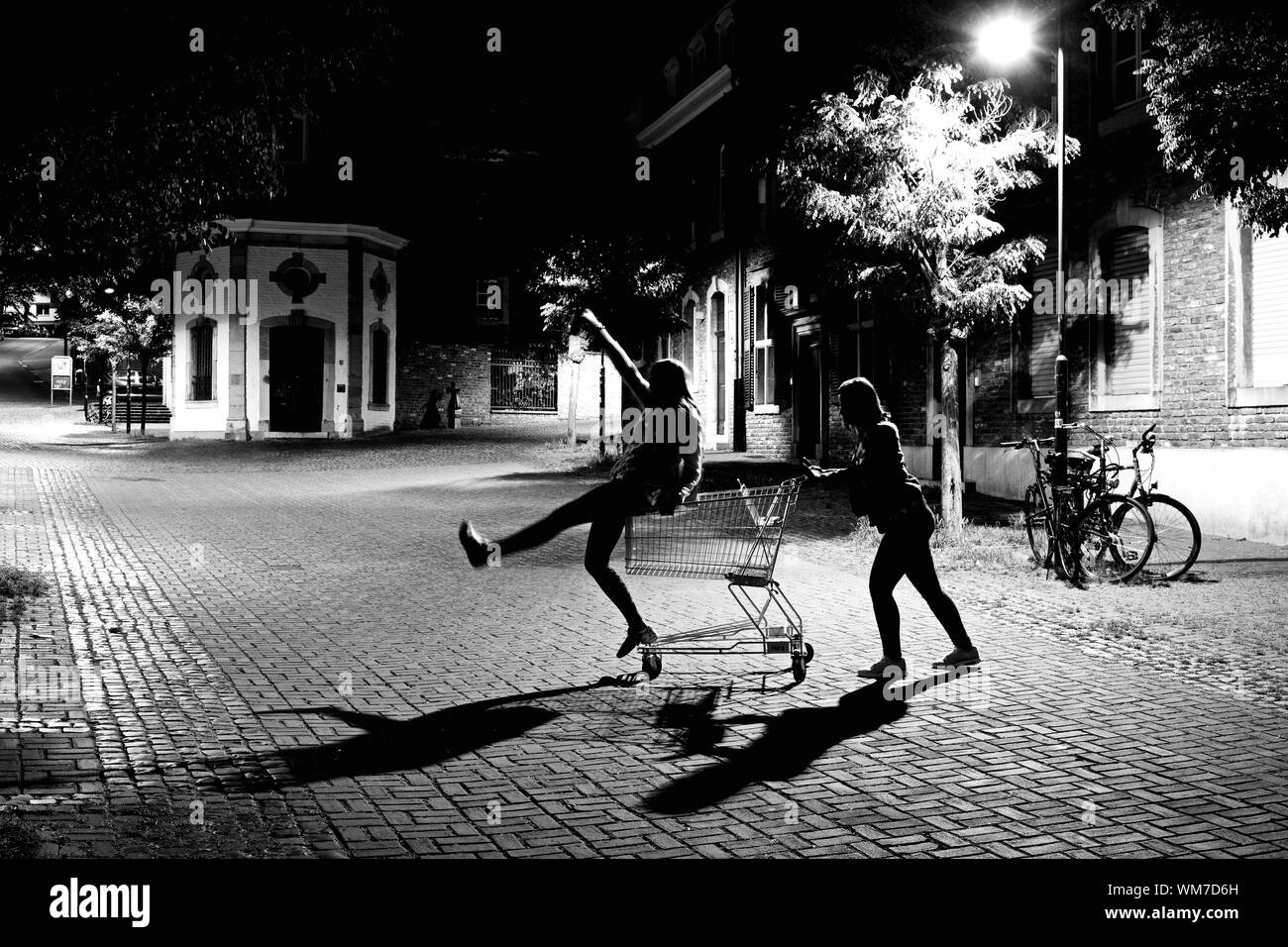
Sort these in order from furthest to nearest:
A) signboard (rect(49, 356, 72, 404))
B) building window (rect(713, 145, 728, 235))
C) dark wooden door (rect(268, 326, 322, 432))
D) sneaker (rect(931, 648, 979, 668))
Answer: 1. signboard (rect(49, 356, 72, 404))
2. dark wooden door (rect(268, 326, 322, 432))
3. building window (rect(713, 145, 728, 235))
4. sneaker (rect(931, 648, 979, 668))

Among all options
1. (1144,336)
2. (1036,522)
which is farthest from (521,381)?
(1036,522)

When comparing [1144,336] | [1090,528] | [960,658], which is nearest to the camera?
[960,658]

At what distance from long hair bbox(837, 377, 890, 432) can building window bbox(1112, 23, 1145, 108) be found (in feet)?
37.8

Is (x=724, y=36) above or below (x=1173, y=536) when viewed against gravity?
above

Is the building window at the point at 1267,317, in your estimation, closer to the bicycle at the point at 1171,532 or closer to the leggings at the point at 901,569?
the bicycle at the point at 1171,532

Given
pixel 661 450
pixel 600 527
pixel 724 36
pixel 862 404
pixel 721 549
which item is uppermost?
pixel 724 36

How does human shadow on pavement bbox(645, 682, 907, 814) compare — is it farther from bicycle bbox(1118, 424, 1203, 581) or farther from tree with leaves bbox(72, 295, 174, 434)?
tree with leaves bbox(72, 295, 174, 434)

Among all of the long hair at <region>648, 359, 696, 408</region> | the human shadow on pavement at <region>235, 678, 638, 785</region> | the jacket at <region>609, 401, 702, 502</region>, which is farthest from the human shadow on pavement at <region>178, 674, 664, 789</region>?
the long hair at <region>648, 359, 696, 408</region>

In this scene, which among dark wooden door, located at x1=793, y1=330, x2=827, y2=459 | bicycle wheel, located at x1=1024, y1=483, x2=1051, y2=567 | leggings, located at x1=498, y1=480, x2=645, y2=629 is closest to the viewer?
leggings, located at x1=498, y1=480, x2=645, y2=629

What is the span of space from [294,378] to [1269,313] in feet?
101

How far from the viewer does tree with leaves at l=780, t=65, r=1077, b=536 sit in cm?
1455

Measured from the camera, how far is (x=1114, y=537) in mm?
11750

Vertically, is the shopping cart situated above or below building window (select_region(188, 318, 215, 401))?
below

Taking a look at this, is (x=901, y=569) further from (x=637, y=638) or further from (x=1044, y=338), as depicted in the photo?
(x=1044, y=338)
